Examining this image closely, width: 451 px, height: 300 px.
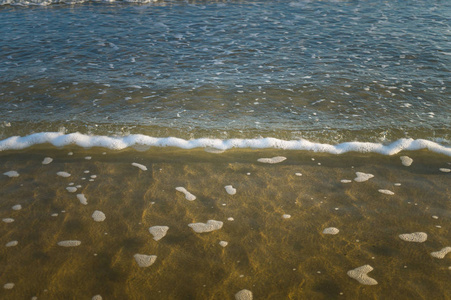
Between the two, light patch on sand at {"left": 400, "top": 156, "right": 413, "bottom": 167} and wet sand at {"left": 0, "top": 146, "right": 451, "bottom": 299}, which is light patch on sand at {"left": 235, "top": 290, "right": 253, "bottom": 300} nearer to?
wet sand at {"left": 0, "top": 146, "right": 451, "bottom": 299}

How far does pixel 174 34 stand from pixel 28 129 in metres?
6.04

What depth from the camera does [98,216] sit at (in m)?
3.81

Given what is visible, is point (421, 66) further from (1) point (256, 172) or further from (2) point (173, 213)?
(2) point (173, 213)

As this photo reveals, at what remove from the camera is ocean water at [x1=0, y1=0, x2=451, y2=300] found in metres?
3.13

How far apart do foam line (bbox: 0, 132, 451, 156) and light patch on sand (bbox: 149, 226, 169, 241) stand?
1693mm

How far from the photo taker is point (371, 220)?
3742 millimetres

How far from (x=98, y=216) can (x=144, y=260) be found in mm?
880

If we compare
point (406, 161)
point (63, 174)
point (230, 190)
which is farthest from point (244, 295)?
point (406, 161)

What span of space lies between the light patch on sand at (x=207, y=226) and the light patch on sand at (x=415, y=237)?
1.79 meters

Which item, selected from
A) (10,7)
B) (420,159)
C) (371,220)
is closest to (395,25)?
(420,159)

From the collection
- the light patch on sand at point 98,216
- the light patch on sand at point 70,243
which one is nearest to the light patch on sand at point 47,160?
the light patch on sand at point 98,216

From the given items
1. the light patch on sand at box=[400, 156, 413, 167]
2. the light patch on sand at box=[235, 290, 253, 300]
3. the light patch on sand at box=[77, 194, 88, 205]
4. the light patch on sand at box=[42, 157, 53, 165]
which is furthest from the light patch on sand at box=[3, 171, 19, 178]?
the light patch on sand at box=[400, 156, 413, 167]

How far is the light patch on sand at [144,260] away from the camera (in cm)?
321

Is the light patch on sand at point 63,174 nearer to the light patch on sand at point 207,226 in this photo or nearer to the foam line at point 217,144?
the foam line at point 217,144
